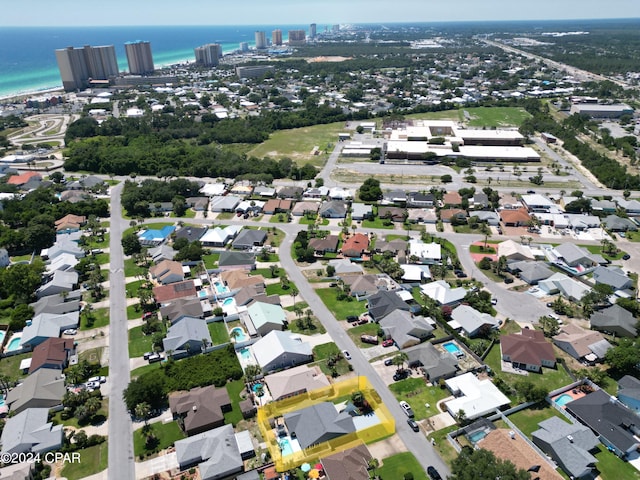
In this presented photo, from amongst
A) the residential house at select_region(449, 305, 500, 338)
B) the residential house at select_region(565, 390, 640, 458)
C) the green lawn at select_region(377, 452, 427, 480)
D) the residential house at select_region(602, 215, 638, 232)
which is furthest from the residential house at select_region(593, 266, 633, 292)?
the green lawn at select_region(377, 452, 427, 480)

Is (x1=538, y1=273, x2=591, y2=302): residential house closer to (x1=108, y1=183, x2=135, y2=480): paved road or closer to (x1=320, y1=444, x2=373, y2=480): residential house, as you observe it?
(x1=320, y1=444, x2=373, y2=480): residential house

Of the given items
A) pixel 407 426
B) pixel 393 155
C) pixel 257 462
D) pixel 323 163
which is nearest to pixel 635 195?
pixel 393 155

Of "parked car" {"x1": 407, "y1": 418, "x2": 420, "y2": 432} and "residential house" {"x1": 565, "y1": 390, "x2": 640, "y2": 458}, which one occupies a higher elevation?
"residential house" {"x1": 565, "y1": 390, "x2": 640, "y2": 458}

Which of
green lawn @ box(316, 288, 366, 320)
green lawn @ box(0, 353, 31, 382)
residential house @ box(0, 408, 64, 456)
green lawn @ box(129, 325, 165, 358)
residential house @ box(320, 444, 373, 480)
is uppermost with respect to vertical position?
residential house @ box(320, 444, 373, 480)

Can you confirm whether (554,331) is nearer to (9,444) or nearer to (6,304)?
(9,444)

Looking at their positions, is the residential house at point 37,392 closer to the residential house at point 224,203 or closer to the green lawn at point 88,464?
the green lawn at point 88,464

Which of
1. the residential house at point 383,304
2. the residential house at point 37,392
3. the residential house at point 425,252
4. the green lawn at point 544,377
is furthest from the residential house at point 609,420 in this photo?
the residential house at point 37,392

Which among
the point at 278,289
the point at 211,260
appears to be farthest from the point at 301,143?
the point at 278,289
